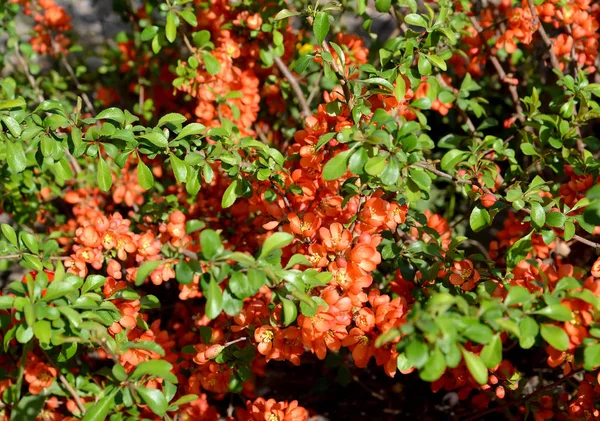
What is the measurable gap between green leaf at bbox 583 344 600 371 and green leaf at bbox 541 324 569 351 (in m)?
0.05

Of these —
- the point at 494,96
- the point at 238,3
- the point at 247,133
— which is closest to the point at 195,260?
the point at 247,133

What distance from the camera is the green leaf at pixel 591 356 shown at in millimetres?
1071

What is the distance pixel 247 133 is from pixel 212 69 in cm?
35

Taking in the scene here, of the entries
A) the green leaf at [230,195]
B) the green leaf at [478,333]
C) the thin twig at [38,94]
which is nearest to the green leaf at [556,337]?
the green leaf at [478,333]

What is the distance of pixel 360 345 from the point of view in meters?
1.43

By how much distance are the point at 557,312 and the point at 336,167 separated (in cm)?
51

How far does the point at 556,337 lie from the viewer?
3.47 feet

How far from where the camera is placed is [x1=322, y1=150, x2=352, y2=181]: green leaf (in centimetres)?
126

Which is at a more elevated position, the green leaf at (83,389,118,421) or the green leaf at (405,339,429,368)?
the green leaf at (405,339,429,368)

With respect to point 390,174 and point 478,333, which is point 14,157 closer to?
point 390,174

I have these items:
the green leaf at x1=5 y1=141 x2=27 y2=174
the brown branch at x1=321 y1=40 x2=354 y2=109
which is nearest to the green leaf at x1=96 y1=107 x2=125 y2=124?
the green leaf at x1=5 y1=141 x2=27 y2=174

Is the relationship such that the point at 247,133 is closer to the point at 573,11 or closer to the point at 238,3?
the point at 238,3

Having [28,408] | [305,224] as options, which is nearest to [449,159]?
[305,224]

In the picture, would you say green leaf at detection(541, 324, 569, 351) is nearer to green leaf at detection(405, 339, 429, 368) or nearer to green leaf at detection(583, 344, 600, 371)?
green leaf at detection(583, 344, 600, 371)
